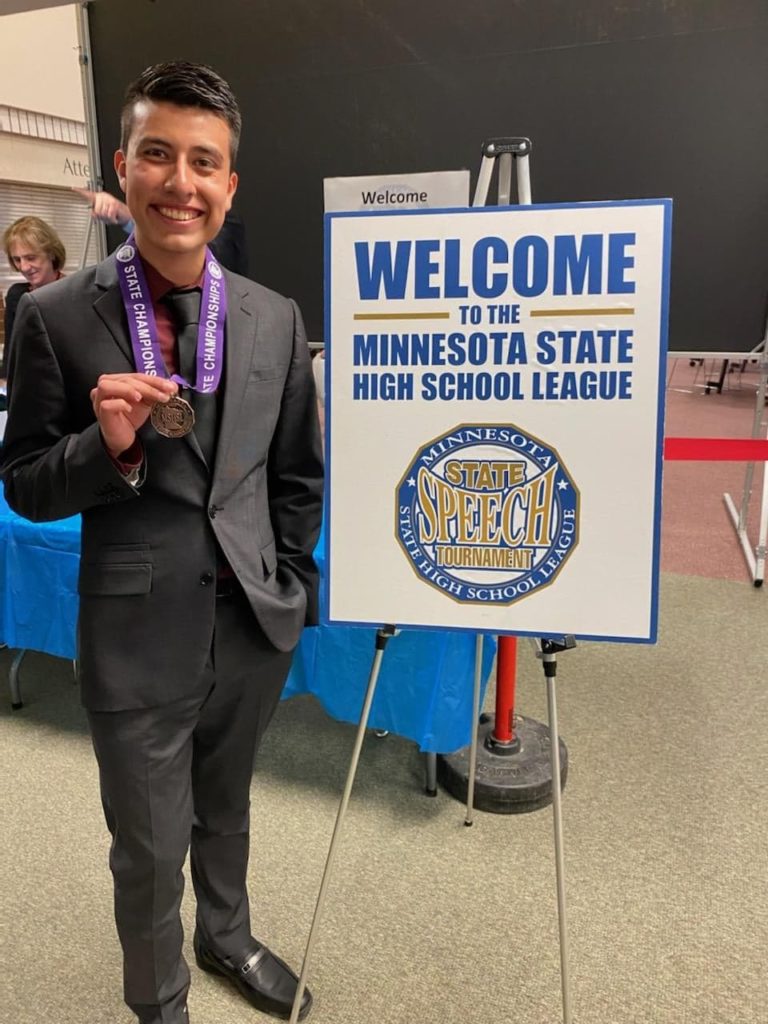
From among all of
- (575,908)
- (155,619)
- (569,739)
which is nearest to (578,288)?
(155,619)

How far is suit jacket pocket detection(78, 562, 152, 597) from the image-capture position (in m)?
1.07

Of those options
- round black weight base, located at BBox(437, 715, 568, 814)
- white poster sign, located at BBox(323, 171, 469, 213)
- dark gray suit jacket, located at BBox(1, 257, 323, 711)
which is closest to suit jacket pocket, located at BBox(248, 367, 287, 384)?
dark gray suit jacket, located at BBox(1, 257, 323, 711)

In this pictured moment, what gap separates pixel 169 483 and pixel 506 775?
1.39 metres

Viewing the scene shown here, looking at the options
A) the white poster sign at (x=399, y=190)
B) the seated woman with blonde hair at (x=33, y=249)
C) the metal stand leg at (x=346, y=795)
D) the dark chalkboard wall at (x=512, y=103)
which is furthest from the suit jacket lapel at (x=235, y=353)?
the dark chalkboard wall at (x=512, y=103)

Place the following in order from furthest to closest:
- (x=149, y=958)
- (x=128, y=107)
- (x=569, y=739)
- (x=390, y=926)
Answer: (x=569, y=739)
(x=390, y=926)
(x=149, y=958)
(x=128, y=107)

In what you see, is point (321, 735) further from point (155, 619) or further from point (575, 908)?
point (155, 619)

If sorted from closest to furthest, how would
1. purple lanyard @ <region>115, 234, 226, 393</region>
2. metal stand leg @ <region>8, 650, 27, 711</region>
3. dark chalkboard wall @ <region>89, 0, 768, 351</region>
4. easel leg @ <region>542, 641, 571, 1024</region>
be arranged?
1. purple lanyard @ <region>115, 234, 226, 393</region>
2. easel leg @ <region>542, 641, 571, 1024</region>
3. metal stand leg @ <region>8, 650, 27, 711</region>
4. dark chalkboard wall @ <region>89, 0, 768, 351</region>

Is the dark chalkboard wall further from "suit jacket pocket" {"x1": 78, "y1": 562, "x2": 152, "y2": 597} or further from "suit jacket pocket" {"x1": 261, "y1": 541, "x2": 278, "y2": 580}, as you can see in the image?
"suit jacket pocket" {"x1": 78, "y1": 562, "x2": 152, "y2": 597}

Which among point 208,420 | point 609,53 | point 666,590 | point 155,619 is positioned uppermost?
point 609,53

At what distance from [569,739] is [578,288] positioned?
1647 mm

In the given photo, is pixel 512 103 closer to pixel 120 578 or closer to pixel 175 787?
pixel 120 578

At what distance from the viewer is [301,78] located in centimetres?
323

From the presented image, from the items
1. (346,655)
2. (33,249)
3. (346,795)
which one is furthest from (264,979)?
(33,249)

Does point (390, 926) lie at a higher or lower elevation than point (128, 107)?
lower
